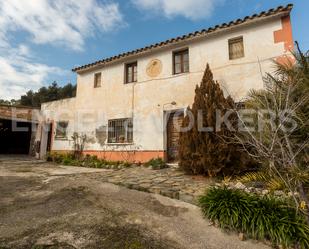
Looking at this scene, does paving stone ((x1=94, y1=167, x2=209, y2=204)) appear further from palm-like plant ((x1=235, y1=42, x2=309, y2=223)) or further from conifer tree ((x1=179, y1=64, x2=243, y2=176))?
palm-like plant ((x1=235, y1=42, x2=309, y2=223))

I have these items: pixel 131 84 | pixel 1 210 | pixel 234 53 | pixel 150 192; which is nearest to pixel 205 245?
pixel 150 192

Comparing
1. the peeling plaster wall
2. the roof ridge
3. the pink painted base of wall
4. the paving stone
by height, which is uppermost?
the roof ridge

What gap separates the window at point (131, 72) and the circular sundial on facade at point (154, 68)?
99 centimetres

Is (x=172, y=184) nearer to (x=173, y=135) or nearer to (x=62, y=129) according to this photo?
(x=173, y=135)

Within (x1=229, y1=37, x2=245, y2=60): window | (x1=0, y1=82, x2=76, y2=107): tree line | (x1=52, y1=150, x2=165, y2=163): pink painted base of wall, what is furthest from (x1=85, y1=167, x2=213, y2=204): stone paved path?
(x1=0, y1=82, x2=76, y2=107): tree line

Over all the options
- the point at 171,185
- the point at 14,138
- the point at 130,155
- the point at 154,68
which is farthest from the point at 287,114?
the point at 14,138

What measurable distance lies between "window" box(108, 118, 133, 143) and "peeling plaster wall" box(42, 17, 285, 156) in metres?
0.30

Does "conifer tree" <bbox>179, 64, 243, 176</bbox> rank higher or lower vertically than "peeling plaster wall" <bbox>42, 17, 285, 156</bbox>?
lower

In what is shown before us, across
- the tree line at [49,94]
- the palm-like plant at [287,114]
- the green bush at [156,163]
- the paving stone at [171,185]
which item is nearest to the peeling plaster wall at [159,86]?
the green bush at [156,163]

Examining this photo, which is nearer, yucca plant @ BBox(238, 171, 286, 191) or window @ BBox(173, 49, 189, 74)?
yucca plant @ BBox(238, 171, 286, 191)

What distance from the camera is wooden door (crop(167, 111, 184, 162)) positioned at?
9531 millimetres

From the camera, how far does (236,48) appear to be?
867 cm

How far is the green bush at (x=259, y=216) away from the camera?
335 cm

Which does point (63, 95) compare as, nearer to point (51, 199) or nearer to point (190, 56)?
point (190, 56)
